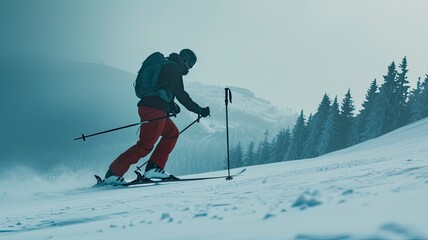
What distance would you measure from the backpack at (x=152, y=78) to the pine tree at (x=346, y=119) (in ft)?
141

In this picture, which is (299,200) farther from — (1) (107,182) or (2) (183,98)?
(1) (107,182)

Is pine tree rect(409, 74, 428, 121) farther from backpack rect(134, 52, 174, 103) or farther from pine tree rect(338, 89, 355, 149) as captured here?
backpack rect(134, 52, 174, 103)

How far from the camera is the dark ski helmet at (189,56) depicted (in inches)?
279

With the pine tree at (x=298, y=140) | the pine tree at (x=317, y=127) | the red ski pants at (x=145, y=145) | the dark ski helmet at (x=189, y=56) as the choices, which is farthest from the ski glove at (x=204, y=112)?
the pine tree at (x=298, y=140)

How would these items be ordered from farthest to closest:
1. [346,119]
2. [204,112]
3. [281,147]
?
[281,147] → [346,119] → [204,112]

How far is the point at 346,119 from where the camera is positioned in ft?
154

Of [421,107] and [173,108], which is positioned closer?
[173,108]

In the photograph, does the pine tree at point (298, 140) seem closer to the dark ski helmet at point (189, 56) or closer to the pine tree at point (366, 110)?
the pine tree at point (366, 110)

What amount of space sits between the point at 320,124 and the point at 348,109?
404cm

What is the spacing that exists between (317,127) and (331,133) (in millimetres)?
4009

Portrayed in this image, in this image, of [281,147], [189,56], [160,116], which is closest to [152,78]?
[160,116]

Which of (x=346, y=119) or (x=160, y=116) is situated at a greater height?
(x=346, y=119)

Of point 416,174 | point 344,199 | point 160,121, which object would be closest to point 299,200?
point 344,199

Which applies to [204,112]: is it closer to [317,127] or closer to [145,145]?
[145,145]
